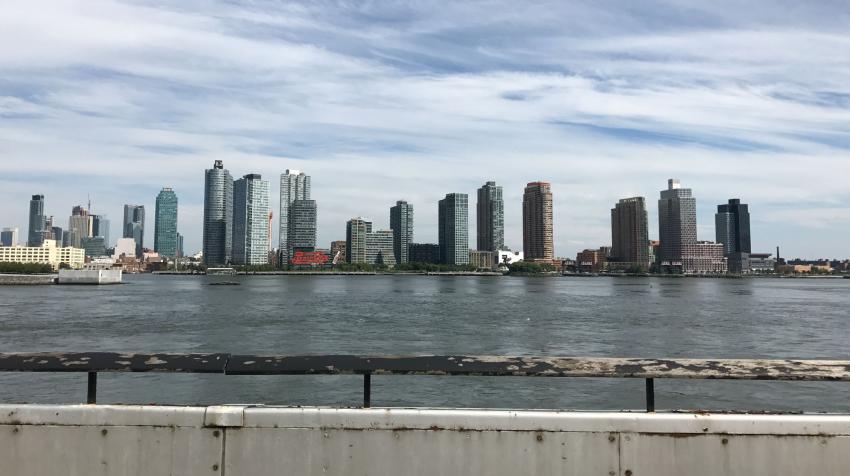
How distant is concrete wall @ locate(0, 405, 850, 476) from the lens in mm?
5117

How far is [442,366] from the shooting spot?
218 inches

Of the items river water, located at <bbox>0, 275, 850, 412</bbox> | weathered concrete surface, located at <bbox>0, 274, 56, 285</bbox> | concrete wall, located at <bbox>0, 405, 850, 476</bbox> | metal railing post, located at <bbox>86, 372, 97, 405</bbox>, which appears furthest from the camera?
weathered concrete surface, located at <bbox>0, 274, 56, 285</bbox>

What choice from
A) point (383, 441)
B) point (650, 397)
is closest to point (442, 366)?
point (383, 441)

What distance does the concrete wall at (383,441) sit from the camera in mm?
5117

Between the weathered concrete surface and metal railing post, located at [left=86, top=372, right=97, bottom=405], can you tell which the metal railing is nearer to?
metal railing post, located at [left=86, top=372, right=97, bottom=405]

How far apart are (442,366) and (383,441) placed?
31.9 inches

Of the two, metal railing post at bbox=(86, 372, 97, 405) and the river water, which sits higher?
metal railing post at bbox=(86, 372, 97, 405)

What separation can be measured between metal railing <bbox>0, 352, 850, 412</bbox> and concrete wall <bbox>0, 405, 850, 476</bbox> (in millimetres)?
335

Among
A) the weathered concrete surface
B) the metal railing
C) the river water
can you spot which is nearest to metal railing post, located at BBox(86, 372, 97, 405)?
the metal railing

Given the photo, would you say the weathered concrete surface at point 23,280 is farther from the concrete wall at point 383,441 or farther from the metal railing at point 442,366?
the concrete wall at point 383,441

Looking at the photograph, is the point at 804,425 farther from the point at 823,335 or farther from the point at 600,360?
the point at 823,335

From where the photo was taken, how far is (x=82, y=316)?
64.0 meters

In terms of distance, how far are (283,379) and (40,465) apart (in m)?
17.9

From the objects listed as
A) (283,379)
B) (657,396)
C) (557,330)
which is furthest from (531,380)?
(557,330)
